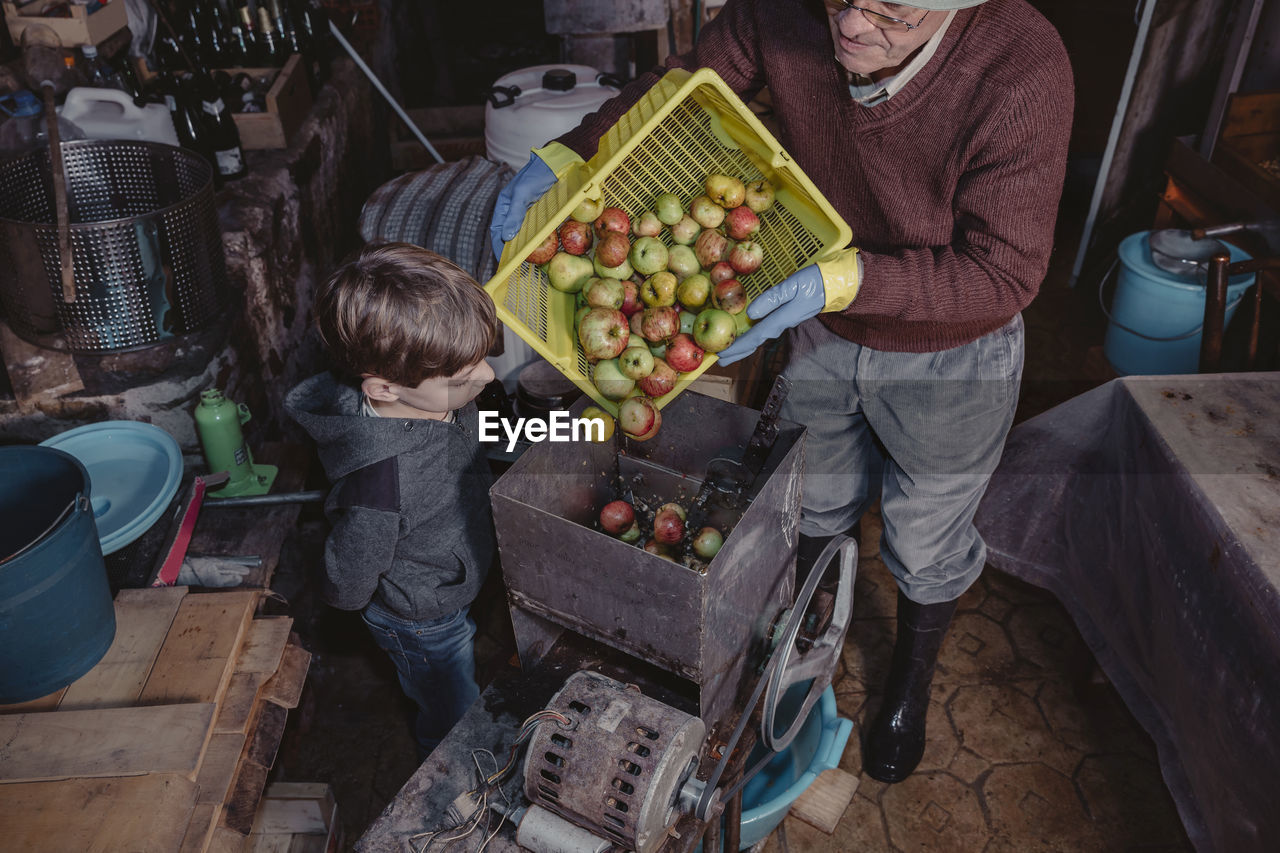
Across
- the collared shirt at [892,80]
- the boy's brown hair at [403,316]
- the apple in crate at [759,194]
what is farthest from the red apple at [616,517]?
the collared shirt at [892,80]

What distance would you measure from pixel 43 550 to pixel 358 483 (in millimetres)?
693

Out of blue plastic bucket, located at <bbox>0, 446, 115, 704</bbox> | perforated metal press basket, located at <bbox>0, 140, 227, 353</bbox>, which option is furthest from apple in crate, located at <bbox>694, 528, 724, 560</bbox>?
perforated metal press basket, located at <bbox>0, 140, 227, 353</bbox>

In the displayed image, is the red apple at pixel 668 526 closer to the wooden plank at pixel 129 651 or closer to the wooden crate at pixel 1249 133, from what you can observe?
the wooden plank at pixel 129 651

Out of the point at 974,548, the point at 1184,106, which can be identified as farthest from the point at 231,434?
the point at 1184,106

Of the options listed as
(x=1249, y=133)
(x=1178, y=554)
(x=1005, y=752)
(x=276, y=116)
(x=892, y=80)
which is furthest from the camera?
(x=1249, y=133)

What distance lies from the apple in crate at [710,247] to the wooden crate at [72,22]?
3.29m

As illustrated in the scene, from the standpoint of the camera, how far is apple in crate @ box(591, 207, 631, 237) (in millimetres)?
2424

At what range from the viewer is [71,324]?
302cm

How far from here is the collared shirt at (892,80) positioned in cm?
209

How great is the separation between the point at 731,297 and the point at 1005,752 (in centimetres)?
213

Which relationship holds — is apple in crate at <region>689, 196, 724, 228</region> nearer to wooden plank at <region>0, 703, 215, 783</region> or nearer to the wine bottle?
wooden plank at <region>0, 703, 215, 783</region>

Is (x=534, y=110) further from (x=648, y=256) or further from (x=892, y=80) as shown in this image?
(x=892, y=80)

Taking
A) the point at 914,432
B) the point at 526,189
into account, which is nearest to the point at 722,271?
the point at 526,189

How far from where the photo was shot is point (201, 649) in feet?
7.73
